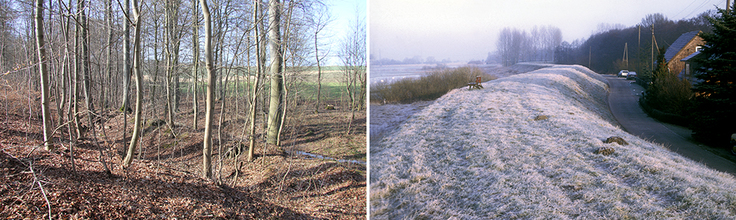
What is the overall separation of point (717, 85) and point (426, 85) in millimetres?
4664

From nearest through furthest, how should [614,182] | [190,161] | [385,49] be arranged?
[385,49] → [614,182] → [190,161]

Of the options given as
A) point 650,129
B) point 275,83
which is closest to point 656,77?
point 650,129

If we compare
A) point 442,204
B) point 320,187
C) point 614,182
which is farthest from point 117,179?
point 614,182

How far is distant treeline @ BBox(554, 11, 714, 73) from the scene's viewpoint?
5434 mm

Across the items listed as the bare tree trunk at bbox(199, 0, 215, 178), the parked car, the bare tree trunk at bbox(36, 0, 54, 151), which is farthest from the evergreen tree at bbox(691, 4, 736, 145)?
the bare tree trunk at bbox(36, 0, 54, 151)

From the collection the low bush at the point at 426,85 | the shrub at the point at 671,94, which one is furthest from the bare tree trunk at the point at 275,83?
the shrub at the point at 671,94

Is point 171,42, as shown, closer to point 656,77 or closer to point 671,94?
point 671,94

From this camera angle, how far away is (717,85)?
4137 mm

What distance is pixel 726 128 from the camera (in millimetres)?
4109

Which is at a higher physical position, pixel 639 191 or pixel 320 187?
pixel 639 191

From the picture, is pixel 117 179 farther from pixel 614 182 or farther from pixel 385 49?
pixel 614 182

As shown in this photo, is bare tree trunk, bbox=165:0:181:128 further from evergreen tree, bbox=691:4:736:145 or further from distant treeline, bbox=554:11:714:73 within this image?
distant treeline, bbox=554:11:714:73

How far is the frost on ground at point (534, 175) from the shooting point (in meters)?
3.16

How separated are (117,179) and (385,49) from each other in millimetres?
2730
